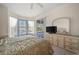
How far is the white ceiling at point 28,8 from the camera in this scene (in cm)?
196

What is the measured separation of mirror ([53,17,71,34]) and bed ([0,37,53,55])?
37cm

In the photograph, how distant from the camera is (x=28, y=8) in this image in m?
1.99

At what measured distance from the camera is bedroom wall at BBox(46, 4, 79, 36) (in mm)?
1941

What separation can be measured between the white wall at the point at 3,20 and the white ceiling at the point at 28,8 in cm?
10

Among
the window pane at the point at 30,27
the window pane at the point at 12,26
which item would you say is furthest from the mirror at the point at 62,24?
the window pane at the point at 12,26

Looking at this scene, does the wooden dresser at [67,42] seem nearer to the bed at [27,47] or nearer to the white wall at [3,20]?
the bed at [27,47]

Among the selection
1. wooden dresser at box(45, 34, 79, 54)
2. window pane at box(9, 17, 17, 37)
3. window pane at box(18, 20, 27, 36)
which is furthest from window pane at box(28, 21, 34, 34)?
wooden dresser at box(45, 34, 79, 54)

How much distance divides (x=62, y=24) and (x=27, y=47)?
834 mm

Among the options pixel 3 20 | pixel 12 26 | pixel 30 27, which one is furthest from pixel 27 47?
pixel 3 20

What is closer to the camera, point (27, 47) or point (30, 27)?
point (27, 47)

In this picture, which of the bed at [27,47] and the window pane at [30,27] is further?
the window pane at [30,27]

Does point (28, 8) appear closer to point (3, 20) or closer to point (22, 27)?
point (22, 27)

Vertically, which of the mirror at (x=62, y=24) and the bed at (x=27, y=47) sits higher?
the mirror at (x=62, y=24)

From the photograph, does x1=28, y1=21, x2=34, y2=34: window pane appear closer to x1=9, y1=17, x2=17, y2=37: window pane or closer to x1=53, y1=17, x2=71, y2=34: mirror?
x1=9, y1=17, x2=17, y2=37: window pane
